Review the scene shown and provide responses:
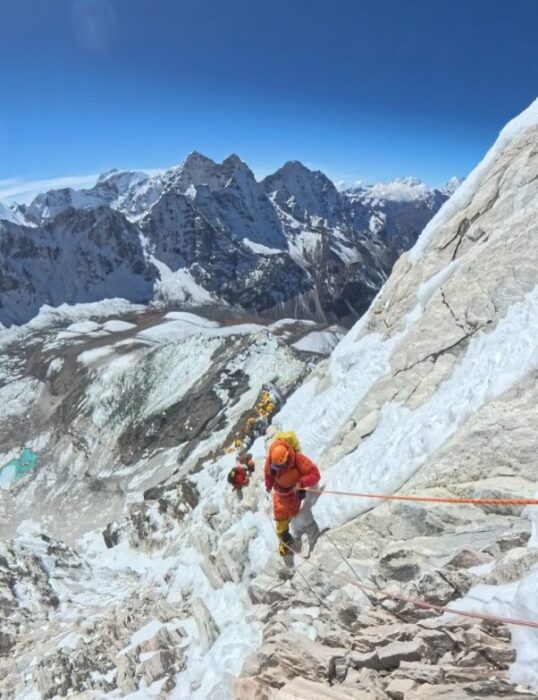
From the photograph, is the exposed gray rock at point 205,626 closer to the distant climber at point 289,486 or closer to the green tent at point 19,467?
the distant climber at point 289,486

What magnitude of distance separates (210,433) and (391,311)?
48.3m

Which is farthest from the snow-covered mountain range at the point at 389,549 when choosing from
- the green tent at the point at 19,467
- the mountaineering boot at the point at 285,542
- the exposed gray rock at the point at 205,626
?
the green tent at the point at 19,467

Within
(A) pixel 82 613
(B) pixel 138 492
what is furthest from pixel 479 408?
(B) pixel 138 492

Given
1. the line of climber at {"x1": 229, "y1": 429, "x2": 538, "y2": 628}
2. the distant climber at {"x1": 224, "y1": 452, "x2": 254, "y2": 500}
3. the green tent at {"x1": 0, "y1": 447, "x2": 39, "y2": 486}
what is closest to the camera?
the line of climber at {"x1": 229, "y1": 429, "x2": 538, "y2": 628}

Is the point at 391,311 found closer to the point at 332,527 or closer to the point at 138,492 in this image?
the point at 332,527

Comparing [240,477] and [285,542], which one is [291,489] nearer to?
[285,542]

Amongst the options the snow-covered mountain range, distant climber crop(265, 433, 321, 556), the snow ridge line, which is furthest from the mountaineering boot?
the snow ridge line

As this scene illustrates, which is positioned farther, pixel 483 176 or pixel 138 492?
pixel 138 492

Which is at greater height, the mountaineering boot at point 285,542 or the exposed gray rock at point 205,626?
the mountaineering boot at point 285,542

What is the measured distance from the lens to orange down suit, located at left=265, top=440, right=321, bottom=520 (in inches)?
537

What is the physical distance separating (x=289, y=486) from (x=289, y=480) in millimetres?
154

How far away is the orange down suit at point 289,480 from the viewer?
44.8ft

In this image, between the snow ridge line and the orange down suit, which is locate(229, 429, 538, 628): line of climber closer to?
the orange down suit

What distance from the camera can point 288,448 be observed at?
1353 cm
